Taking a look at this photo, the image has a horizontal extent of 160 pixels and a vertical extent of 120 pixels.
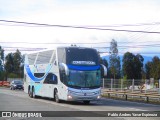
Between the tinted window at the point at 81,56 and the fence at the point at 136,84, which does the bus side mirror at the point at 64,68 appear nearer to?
the tinted window at the point at 81,56

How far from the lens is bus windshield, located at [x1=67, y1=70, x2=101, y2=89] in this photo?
26.2 m

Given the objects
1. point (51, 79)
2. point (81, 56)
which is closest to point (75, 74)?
point (81, 56)

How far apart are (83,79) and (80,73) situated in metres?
0.44

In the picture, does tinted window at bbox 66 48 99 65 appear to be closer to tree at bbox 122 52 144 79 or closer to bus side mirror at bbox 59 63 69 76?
bus side mirror at bbox 59 63 69 76

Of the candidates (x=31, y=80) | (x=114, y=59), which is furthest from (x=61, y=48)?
(x=114, y=59)

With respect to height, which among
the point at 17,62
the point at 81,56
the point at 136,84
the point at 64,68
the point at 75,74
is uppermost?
the point at 17,62

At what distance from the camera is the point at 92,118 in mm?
17016

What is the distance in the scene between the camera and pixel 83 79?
26.3 metres

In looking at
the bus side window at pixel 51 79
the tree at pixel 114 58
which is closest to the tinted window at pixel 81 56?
the bus side window at pixel 51 79

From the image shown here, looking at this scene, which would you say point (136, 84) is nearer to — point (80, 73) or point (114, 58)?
point (80, 73)

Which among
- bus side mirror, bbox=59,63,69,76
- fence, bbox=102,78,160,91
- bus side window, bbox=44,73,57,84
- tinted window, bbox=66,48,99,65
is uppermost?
tinted window, bbox=66,48,99,65

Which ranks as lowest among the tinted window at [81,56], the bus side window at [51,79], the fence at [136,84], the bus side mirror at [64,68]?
the fence at [136,84]

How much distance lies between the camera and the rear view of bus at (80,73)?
2611 cm

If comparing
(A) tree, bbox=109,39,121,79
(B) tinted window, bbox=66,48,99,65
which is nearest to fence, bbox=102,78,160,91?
(B) tinted window, bbox=66,48,99,65
